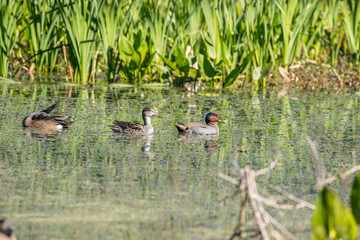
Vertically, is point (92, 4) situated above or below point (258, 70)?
above

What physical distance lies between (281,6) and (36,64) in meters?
4.23

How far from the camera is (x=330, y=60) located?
1248 cm

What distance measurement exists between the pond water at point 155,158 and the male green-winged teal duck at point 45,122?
0.48ft

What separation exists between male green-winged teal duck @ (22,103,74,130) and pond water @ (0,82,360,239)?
15cm

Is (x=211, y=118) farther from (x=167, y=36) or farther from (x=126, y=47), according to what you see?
(x=167, y=36)

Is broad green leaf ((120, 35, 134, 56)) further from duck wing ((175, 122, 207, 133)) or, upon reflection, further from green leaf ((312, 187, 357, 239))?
green leaf ((312, 187, 357, 239))

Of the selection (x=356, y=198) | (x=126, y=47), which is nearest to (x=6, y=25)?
(x=126, y=47)

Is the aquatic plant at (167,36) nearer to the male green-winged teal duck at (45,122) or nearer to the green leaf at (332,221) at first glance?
the male green-winged teal duck at (45,122)

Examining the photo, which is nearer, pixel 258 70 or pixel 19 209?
pixel 19 209

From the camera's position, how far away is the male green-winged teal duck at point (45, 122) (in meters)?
7.18

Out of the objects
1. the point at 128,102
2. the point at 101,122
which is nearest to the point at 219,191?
the point at 101,122

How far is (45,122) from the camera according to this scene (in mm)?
7250

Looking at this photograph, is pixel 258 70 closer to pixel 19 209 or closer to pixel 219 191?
pixel 219 191

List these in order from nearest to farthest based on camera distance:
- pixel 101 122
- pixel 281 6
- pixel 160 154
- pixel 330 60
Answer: pixel 160 154 → pixel 101 122 → pixel 281 6 → pixel 330 60
